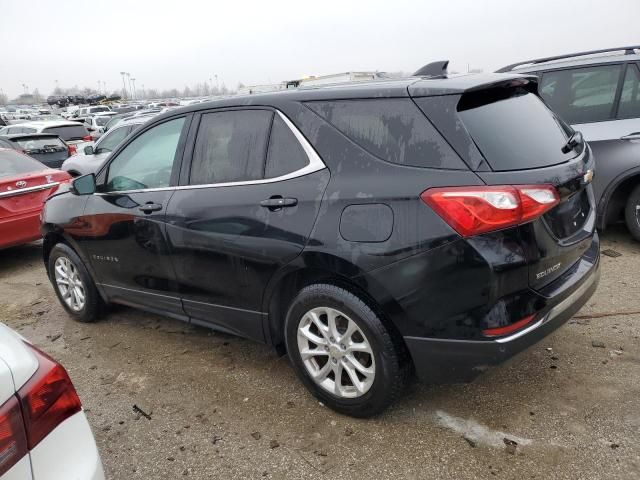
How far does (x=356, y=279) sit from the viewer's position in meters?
2.51

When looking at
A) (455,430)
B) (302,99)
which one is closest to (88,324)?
(302,99)

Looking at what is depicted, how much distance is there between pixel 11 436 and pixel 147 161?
2476mm

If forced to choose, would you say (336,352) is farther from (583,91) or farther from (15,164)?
(15,164)

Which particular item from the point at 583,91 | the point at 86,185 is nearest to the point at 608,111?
the point at 583,91

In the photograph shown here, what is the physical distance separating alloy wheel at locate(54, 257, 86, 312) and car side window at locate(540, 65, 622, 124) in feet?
15.8

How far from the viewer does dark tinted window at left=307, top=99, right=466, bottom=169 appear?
2.38 meters

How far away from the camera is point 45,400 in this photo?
5.25ft

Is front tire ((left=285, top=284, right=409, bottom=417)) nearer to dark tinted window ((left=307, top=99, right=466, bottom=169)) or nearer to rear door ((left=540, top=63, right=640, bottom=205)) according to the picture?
dark tinted window ((left=307, top=99, right=466, bottom=169))

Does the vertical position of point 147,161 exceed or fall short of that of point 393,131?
it falls short

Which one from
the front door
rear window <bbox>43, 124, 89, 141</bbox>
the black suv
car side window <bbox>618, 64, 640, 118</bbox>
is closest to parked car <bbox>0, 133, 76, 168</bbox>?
rear window <bbox>43, 124, 89, 141</bbox>

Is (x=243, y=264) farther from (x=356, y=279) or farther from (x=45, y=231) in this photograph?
(x=45, y=231)

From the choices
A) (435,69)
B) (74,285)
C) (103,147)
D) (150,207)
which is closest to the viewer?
(435,69)

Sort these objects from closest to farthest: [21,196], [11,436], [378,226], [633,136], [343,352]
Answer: [11,436]
[378,226]
[343,352]
[633,136]
[21,196]

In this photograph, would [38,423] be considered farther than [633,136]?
No
